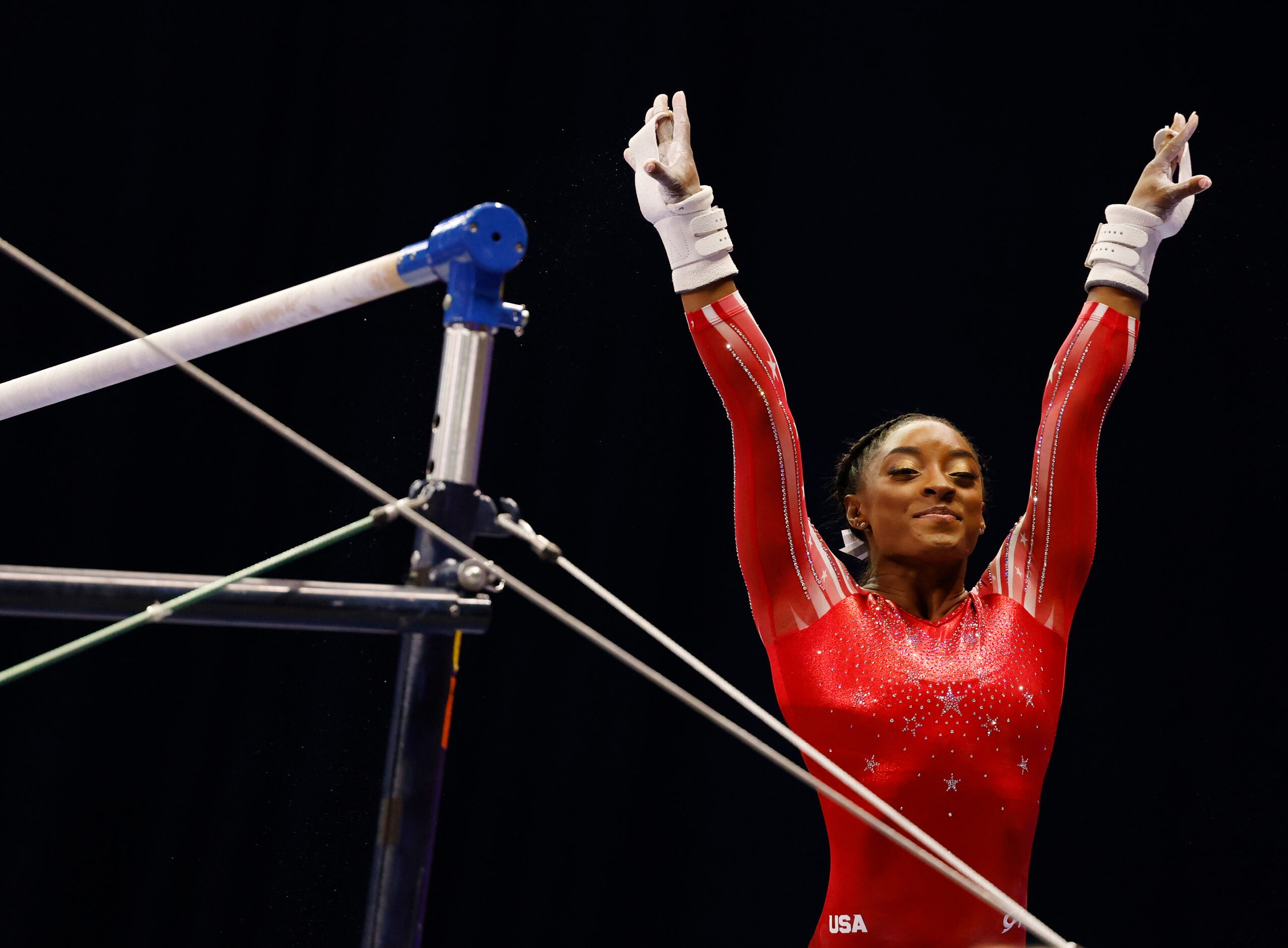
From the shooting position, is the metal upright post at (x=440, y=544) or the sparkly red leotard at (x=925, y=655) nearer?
the metal upright post at (x=440, y=544)

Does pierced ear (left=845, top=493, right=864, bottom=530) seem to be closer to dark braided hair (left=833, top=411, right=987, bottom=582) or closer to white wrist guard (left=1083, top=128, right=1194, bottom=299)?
dark braided hair (left=833, top=411, right=987, bottom=582)

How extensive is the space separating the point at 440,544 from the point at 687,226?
0.70m

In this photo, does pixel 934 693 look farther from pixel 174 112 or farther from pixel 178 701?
pixel 174 112

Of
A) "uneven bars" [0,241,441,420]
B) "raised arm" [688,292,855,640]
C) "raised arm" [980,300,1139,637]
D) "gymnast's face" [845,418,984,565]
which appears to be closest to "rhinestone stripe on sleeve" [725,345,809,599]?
"raised arm" [688,292,855,640]

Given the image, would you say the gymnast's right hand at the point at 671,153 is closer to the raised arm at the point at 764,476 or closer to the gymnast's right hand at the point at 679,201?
the gymnast's right hand at the point at 679,201

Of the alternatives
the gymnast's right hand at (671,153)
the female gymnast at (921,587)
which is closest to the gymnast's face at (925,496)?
the female gymnast at (921,587)

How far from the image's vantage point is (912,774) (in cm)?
128

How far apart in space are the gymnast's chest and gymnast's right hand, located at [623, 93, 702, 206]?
0.48m

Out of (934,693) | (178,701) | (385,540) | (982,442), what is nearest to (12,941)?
(178,701)

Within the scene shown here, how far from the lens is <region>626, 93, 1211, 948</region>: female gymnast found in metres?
1.28

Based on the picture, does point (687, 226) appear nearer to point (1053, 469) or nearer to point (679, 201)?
point (679, 201)

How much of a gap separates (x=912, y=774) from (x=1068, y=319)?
1105 mm

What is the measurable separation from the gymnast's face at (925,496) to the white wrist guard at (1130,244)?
0.25 metres

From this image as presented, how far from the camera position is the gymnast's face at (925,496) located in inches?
55.0
